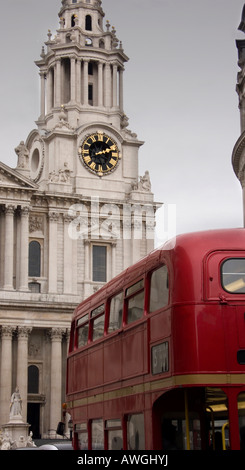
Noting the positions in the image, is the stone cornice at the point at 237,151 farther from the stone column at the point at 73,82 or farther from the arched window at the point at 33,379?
the arched window at the point at 33,379

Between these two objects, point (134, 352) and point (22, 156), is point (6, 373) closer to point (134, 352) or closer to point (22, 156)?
point (22, 156)

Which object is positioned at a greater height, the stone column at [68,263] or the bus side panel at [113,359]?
the stone column at [68,263]

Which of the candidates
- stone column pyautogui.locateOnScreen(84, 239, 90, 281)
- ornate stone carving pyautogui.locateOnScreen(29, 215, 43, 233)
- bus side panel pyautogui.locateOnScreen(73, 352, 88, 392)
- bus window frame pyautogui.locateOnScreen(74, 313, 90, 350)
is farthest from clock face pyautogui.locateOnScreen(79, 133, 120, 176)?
bus side panel pyautogui.locateOnScreen(73, 352, 88, 392)

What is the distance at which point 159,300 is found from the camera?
16.0 metres

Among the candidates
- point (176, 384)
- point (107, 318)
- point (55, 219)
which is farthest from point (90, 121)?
point (176, 384)

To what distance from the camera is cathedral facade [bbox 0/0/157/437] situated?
60250mm

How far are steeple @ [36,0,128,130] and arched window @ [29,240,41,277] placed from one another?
10.9 meters

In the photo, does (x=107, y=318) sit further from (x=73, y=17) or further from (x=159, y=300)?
(x=73, y=17)

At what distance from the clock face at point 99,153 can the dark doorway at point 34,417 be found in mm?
18348

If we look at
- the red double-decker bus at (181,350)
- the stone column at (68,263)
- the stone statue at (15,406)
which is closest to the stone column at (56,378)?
the stone column at (68,263)

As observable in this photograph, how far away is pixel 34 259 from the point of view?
63.8 m

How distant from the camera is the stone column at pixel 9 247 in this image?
2402 inches

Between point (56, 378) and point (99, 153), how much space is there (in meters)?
18.4
